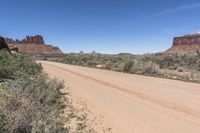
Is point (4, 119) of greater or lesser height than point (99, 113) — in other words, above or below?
above

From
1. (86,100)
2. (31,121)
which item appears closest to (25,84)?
(86,100)

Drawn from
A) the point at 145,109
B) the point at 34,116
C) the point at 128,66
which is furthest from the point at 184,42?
the point at 34,116

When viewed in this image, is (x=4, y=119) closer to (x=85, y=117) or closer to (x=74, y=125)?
(x=74, y=125)

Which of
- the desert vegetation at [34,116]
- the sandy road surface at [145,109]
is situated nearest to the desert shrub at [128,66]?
the sandy road surface at [145,109]

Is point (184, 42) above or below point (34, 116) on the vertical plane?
above

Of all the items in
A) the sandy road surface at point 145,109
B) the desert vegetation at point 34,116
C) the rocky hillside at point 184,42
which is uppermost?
the rocky hillside at point 184,42

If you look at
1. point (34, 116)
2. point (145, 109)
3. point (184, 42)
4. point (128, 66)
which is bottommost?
point (145, 109)

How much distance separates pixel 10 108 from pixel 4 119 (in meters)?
1.23

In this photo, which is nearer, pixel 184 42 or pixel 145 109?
pixel 145 109

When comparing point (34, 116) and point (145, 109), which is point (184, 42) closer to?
point (145, 109)

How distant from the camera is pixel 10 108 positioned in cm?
702

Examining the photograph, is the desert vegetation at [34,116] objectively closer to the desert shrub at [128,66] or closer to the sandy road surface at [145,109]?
the sandy road surface at [145,109]

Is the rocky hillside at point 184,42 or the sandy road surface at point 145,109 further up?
the rocky hillside at point 184,42

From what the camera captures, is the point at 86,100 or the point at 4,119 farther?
the point at 86,100
